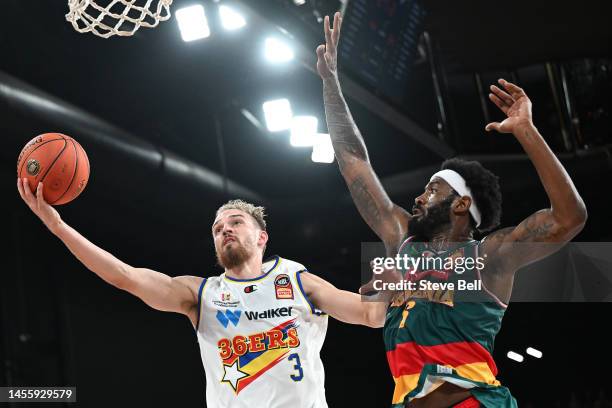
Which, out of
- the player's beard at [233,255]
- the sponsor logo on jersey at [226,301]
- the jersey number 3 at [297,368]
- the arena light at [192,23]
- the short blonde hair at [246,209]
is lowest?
the jersey number 3 at [297,368]

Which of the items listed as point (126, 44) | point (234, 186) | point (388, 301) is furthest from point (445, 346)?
point (234, 186)

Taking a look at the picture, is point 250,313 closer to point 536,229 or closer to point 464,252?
point 464,252

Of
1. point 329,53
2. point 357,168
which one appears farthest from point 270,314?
point 329,53

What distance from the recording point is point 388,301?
3379 millimetres

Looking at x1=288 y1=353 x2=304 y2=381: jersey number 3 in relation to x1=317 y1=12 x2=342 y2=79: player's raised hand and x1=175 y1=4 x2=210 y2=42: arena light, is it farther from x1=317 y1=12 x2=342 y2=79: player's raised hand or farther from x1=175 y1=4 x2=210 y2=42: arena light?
x1=175 y1=4 x2=210 y2=42: arena light

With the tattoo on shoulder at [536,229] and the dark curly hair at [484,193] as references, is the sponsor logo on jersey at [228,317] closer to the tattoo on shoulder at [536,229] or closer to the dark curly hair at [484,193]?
the dark curly hair at [484,193]

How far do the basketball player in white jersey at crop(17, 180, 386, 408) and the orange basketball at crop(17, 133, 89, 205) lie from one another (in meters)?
0.09

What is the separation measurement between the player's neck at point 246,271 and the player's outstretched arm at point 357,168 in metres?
1.10

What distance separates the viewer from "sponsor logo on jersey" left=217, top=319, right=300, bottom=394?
162 inches

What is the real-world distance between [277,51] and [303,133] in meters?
1.31

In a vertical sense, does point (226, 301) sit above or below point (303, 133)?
below

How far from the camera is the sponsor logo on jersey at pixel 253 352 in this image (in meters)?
4.12

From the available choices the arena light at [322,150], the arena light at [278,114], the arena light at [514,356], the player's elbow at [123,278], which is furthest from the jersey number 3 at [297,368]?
the arena light at [514,356]

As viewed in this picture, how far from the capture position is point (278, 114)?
313 inches
